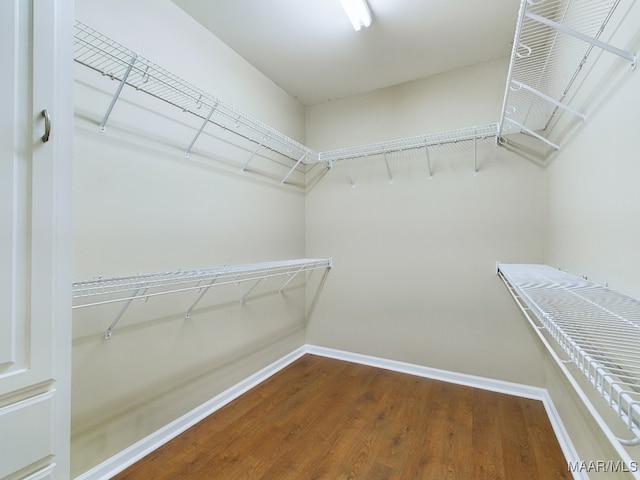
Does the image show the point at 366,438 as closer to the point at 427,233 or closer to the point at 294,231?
the point at 427,233

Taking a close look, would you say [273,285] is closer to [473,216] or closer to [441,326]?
[441,326]

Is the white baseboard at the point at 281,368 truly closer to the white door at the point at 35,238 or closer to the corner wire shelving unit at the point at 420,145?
the white door at the point at 35,238

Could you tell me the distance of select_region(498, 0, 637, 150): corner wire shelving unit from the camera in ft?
3.18

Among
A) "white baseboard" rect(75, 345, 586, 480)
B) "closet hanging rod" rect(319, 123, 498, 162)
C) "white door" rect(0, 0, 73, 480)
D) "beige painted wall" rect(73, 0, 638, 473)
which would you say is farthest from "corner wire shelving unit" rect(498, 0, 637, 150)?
"white baseboard" rect(75, 345, 586, 480)

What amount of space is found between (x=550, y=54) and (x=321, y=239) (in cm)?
199

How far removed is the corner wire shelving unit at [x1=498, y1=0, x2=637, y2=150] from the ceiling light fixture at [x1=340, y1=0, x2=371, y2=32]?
0.80 m

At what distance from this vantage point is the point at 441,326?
229 centimetres

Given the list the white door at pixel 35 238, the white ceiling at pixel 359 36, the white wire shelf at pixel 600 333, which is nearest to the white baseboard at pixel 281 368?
the white door at pixel 35 238

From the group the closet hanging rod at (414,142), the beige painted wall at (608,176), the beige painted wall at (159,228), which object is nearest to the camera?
the beige painted wall at (608,176)

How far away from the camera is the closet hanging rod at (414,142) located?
2053 millimetres

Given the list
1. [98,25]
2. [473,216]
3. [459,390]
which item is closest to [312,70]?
[98,25]

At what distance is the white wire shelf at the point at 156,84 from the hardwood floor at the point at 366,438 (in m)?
1.67

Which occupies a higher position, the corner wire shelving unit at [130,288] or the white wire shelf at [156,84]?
the white wire shelf at [156,84]

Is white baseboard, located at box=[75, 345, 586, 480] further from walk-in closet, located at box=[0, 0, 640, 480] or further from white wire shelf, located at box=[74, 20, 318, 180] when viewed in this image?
white wire shelf, located at box=[74, 20, 318, 180]
